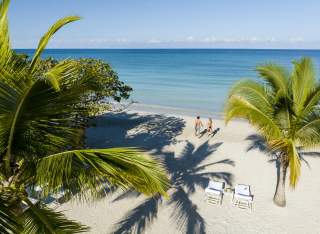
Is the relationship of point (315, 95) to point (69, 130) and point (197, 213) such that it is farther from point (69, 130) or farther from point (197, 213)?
point (69, 130)

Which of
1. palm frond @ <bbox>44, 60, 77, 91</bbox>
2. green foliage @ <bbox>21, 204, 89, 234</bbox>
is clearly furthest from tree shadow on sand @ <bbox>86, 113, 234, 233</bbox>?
palm frond @ <bbox>44, 60, 77, 91</bbox>

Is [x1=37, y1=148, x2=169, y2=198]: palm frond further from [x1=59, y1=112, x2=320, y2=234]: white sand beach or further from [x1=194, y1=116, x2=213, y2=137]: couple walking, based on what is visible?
[x1=194, y1=116, x2=213, y2=137]: couple walking

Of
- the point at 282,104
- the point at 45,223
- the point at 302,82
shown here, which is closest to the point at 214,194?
the point at 282,104

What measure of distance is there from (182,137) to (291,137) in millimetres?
8666

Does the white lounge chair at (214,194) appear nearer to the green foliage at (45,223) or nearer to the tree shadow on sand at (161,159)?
the tree shadow on sand at (161,159)

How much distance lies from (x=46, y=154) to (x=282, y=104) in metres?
6.22

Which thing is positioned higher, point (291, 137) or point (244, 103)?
point (244, 103)

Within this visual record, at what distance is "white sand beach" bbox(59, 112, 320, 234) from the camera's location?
8.11m

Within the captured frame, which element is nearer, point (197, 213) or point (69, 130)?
point (69, 130)

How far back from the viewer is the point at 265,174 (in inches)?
454

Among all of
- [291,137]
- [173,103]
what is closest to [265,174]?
[291,137]

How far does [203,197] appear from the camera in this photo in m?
9.56

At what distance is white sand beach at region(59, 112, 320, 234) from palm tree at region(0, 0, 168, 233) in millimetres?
4655

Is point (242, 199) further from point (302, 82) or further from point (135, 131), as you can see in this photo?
point (135, 131)
